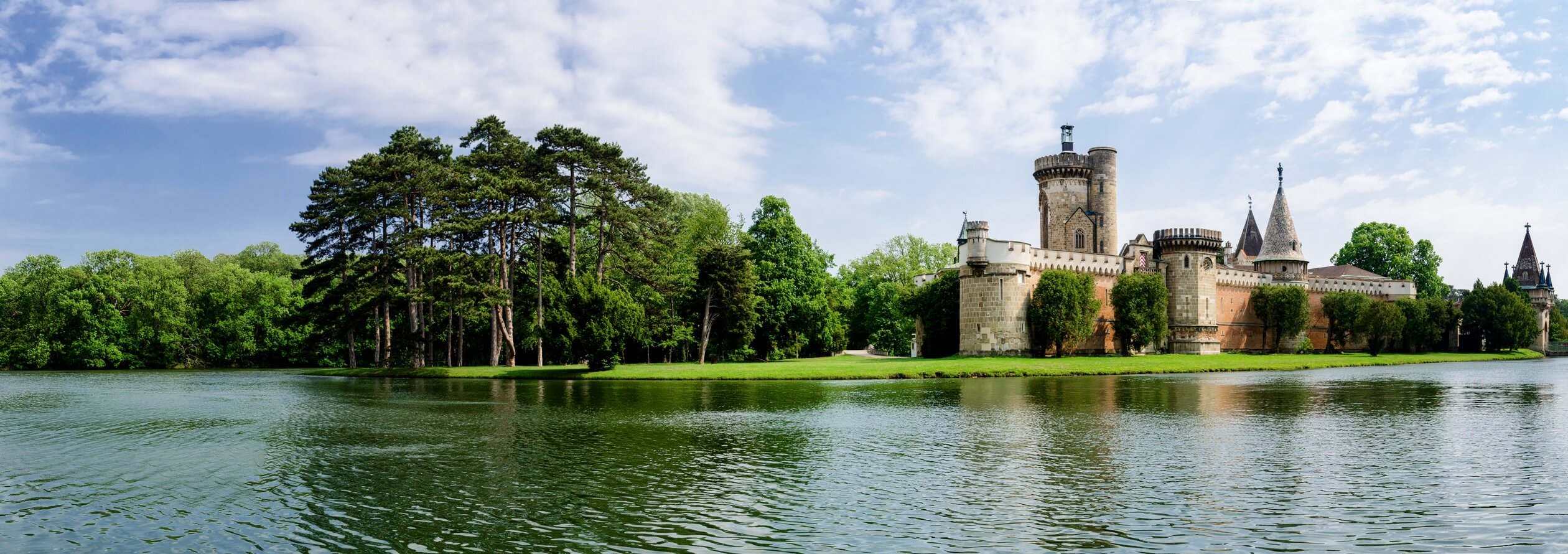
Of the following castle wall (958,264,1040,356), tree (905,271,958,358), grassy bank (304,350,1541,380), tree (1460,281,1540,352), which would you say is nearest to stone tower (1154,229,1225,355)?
grassy bank (304,350,1541,380)

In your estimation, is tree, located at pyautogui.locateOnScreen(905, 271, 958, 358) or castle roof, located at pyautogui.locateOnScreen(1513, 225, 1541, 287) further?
castle roof, located at pyautogui.locateOnScreen(1513, 225, 1541, 287)

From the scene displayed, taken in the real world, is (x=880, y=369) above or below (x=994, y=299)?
below

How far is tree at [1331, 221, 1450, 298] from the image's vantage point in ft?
315

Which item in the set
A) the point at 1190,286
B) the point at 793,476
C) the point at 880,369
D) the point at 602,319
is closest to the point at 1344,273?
the point at 1190,286

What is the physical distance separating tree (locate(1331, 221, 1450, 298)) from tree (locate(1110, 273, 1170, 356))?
42536mm

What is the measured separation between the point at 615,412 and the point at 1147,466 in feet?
51.9

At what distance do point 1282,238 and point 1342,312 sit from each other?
8.21 m

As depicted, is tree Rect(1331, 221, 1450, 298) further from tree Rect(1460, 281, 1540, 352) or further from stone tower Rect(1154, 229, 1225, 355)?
stone tower Rect(1154, 229, 1225, 355)

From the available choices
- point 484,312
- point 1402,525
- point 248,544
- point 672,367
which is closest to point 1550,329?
point 672,367

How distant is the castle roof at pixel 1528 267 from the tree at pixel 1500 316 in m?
19.4

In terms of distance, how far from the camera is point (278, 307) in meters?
71.4

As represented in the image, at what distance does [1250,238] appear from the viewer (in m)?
109

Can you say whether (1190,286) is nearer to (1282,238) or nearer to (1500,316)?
(1282,238)

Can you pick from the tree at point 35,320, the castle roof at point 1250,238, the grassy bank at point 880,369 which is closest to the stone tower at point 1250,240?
the castle roof at point 1250,238
